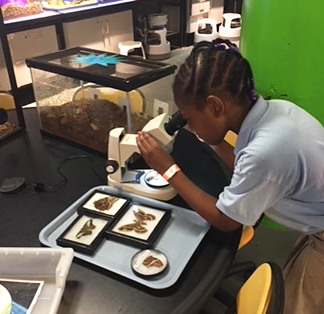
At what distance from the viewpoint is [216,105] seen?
0.91m

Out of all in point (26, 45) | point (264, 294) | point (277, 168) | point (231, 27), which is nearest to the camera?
point (264, 294)

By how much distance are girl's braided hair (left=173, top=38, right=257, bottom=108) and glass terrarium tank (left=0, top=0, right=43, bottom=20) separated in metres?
2.34

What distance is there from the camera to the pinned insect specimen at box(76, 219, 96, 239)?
0.90m

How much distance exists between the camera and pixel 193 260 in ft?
2.85

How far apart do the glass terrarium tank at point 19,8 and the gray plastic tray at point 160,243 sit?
234cm

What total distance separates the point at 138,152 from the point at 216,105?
0.94 ft

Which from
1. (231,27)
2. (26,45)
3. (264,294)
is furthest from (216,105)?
(231,27)

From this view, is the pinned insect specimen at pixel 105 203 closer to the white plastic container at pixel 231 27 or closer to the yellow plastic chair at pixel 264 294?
the yellow plastic chair at pixel 264 294

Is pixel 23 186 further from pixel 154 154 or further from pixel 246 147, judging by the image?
pixel 246 147

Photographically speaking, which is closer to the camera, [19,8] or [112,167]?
[112,167]

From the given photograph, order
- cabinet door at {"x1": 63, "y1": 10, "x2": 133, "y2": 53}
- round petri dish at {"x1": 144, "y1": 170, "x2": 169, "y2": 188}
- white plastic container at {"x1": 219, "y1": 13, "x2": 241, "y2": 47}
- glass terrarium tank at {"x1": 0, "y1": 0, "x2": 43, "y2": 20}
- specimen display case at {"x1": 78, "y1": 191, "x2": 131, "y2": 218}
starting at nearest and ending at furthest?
specimen display case at {"x1": 78, "y1": 191, "x2": 131, "y2": 218}, round petri dish at {"x1": 144, "y1": 170, "x2": 169, "y2": 188}, glass terrarium tank at {"x1": 0, "y1": 0, "x2": 43, "y2": 20}, cabinet door at {"x1": 63, "y1": 10, "x2": 133, "y2": 53}, white plastic container at {"x1": 219, "y1": 13, "x2": 241, "y2": 47}

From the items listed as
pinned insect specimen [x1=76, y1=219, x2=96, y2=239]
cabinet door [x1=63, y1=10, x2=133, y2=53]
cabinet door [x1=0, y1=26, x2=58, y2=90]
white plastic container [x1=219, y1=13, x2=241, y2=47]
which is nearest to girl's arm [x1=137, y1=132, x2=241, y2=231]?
pinned insect specimen [x1=76, y1=219, x2=96, y2=239]

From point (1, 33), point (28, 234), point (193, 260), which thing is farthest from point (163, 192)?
point (1, 33)

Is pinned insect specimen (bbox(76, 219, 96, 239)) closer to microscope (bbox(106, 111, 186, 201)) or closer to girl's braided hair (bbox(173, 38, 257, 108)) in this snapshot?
microscope (bbox(106, 111, 186, 201))
